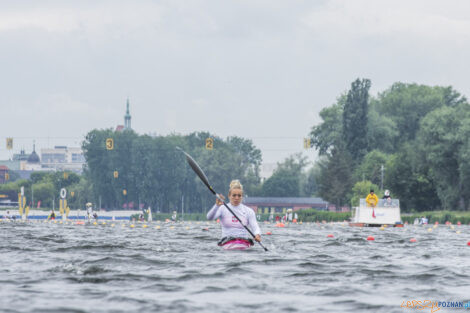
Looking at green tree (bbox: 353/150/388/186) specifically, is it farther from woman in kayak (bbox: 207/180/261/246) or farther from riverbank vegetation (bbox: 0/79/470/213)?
woman in kayak (bbox: 207/180/261/246)

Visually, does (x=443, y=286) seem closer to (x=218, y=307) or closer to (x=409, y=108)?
(x=218, y=307)

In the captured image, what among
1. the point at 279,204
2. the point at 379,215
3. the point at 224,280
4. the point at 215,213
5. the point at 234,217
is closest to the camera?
the point at 224,280

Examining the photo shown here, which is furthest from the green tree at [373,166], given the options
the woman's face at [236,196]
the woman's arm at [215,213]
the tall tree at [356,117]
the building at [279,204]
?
the woman's face at [236,196]

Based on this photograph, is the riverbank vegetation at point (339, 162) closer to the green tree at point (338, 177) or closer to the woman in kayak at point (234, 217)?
the green tree at point (338, 177)

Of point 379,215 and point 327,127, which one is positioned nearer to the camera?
point 379,215

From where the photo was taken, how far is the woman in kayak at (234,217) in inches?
666

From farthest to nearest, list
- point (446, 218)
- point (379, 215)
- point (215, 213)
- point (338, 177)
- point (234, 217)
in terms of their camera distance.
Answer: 1. point (338, 177)
2. point (446, 218)
3. point (379, 215)
4. point (234, 217)
5. point (215, 213)

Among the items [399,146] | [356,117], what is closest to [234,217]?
[356,117]

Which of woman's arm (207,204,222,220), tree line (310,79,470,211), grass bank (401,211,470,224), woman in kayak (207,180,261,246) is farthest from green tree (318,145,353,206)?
woman's arm (207,204,222,220)

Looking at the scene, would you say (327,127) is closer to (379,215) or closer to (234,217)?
(379,215)

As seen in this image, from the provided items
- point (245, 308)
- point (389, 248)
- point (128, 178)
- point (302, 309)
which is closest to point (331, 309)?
point (302, 309)

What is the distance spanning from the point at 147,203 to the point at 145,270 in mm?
153696

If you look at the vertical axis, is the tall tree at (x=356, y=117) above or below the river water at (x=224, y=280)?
above

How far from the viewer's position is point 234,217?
17609 millimetres
